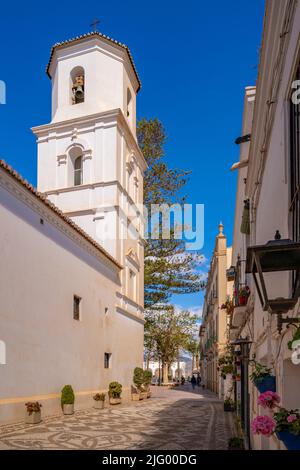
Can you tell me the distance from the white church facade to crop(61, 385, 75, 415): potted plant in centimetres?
26

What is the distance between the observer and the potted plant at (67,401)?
48.5 ft

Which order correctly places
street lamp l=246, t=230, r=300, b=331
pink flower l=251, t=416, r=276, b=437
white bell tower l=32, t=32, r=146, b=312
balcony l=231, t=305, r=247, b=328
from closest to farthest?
street lamp l=246, t=230, r=300, b=331, pink flower l=251, t=416, r=276, b=437, balcony l=231, t=305, r=247, b=328, white bell tower l=32, t=32, r=146, b=312

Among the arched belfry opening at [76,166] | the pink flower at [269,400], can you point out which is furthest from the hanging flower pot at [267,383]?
the arched belfry opening at [76,166]

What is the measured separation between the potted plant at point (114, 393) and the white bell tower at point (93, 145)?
472 centimetres

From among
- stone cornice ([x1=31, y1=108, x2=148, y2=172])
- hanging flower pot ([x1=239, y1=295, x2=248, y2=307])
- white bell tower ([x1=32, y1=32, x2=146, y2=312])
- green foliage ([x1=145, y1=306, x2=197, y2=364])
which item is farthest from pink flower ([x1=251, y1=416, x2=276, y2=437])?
green foliage ([x1=145, y1=306, x2=197, y2=364])

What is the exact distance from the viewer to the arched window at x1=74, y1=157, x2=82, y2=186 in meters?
24.5

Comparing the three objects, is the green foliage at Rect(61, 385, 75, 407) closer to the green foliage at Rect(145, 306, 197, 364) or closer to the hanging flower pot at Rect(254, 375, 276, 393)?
the hanging flower pot at Rect(254, 375, 276, 393)

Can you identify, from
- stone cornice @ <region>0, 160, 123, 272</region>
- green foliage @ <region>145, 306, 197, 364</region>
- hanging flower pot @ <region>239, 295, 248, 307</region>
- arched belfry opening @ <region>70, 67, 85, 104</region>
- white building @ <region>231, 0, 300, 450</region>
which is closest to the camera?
white building @ <region>231, 0, 300, 450</region>

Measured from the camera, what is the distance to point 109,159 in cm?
2359

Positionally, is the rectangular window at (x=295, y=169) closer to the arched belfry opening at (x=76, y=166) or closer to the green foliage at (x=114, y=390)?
the green foliage at (x=114, y=390)

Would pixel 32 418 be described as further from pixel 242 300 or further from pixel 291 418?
pixel 291 418

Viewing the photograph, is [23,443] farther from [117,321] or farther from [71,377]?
[117,321]
